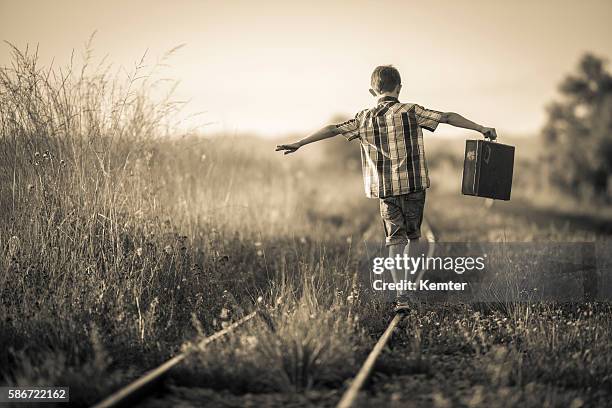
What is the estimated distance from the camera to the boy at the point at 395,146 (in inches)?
237

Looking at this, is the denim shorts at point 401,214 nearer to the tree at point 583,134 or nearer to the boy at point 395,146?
the boy at point 395,146

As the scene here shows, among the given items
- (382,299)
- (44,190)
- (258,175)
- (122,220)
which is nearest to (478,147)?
(382,299)

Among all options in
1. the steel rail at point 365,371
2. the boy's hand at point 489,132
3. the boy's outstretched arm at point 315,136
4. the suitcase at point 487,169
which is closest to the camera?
the steel rail at point 365,371

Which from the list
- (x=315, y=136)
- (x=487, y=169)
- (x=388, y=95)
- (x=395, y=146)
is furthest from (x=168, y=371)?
(x=487, y=169)

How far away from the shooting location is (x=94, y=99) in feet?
23.2

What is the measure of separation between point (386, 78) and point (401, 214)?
1.22m

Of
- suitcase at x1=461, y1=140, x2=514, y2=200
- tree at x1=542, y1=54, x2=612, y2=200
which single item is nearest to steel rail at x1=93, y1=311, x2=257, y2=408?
suitcase at x1=461, y1=140, x2=514, y2=200

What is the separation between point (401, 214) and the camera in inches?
248

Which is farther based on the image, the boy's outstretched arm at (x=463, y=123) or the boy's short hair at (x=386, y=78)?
the boy's short hair at (x=386, y=78)

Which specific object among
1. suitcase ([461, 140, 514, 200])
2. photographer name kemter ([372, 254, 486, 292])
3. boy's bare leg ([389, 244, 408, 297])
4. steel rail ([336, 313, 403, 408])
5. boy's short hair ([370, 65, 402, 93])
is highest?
boy's short hair ([370, 65, 402, 93])

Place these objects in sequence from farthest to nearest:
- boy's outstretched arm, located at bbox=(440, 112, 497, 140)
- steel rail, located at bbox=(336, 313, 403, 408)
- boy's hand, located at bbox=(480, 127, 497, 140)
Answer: boy's hand, located at bbox=(480, 127, 497, 140), boy's outstretched arm, located at bbox=(440, 112, 497, 140), steel rail, located at bbox=(336, 313, 403, 408)

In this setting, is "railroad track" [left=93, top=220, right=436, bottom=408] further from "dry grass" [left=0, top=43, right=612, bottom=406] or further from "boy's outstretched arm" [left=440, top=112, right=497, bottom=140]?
"boy's outstretched arm" [left=440, top=112, right=497, bottom=140]

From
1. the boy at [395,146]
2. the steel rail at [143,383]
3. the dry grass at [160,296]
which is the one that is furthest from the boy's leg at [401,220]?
the steel rail at [143,383]

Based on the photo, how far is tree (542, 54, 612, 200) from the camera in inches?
1382
